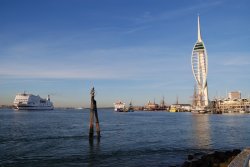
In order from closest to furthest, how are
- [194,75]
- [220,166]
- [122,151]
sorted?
Result: [220,166]
[122,151]
[194,75]

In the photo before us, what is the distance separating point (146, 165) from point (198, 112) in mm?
157983

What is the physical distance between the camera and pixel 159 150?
33.4m

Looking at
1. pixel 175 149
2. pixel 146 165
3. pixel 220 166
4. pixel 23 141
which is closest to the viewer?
pixel 220 166

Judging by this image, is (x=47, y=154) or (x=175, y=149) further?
(x=175, y=149)

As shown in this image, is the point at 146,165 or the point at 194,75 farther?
the point at 194,75

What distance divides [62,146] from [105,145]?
471 cm

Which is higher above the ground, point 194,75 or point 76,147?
point 194,75

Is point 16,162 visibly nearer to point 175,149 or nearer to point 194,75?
point 175,149

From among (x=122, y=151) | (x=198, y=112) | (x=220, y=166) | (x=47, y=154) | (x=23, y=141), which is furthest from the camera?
(x=198, y=112)

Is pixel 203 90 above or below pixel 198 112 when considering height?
above

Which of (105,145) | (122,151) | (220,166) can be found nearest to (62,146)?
(105,145)

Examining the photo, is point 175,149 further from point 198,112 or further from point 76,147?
point 198,112

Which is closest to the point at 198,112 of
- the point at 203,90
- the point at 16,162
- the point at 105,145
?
the point at 203,90

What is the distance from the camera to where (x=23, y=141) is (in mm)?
39156
